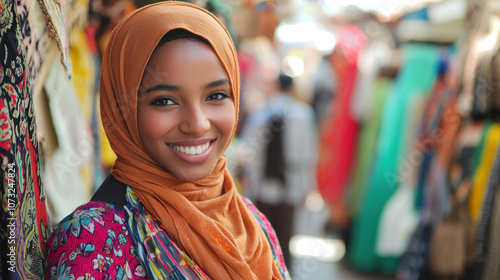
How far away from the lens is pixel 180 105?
3.38 ft

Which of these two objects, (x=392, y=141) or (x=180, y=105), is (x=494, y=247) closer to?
(x=392, y=141)

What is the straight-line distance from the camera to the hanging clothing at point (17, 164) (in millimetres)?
892

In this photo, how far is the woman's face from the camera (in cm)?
101

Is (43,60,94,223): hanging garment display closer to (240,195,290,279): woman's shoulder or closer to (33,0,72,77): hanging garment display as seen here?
(33,0,72,77): hanging garment display

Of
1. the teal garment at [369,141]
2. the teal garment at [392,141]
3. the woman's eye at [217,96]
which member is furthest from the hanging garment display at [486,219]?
the woman's eye at [217,96]

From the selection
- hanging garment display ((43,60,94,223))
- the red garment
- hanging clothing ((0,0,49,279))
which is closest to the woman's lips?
hanging clothing ((0,0,49,279))

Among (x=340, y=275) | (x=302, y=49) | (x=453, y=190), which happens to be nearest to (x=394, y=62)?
(x=302, y=49)

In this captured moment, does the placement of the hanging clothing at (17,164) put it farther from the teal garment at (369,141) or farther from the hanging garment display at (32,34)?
the teal garment at (369,141)

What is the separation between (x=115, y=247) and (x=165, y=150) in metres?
0.21

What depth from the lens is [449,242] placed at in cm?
283

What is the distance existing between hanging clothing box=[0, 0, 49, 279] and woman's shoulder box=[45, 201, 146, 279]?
5cm

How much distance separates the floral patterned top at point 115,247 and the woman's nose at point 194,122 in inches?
7.0

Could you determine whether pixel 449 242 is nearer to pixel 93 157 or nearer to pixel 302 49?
pixel 93 157

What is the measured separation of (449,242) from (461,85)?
97cm
